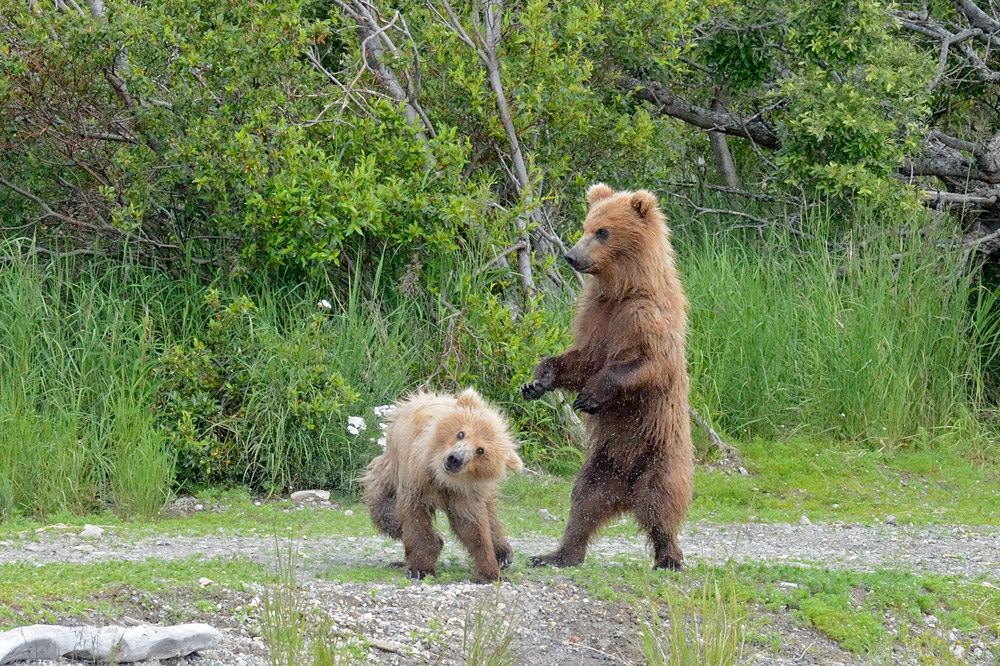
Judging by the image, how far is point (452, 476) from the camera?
6.15m

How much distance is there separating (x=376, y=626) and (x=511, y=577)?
1.15 metres

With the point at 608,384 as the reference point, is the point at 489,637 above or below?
below

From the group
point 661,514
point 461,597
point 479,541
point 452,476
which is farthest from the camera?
point 661,514

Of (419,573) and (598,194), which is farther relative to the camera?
(598,194)

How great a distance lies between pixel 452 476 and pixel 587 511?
112 centimetres

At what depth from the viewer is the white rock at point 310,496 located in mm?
9539

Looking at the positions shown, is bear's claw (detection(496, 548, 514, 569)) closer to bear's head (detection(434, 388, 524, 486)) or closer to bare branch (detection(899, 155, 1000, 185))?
bear's head (detection(434, 388, 524, 486))

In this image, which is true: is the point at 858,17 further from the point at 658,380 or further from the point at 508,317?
the point at 658,380

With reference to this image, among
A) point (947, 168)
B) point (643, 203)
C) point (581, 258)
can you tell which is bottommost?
point (581, 258)

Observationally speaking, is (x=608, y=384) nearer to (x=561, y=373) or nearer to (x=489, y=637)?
(x=561, y=373)

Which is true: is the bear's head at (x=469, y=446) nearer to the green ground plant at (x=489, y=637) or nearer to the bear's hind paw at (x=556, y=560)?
the green ground plant at (x=489, y=637)

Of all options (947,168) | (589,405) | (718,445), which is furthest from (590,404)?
(947,168)

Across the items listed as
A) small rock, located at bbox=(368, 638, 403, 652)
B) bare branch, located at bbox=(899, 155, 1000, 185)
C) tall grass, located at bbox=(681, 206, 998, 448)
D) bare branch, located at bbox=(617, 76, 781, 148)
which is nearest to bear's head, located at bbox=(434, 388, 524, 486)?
small rock, located at bbox=(368, 638, 403, 652)

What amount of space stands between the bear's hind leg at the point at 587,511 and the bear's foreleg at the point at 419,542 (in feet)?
2.74
